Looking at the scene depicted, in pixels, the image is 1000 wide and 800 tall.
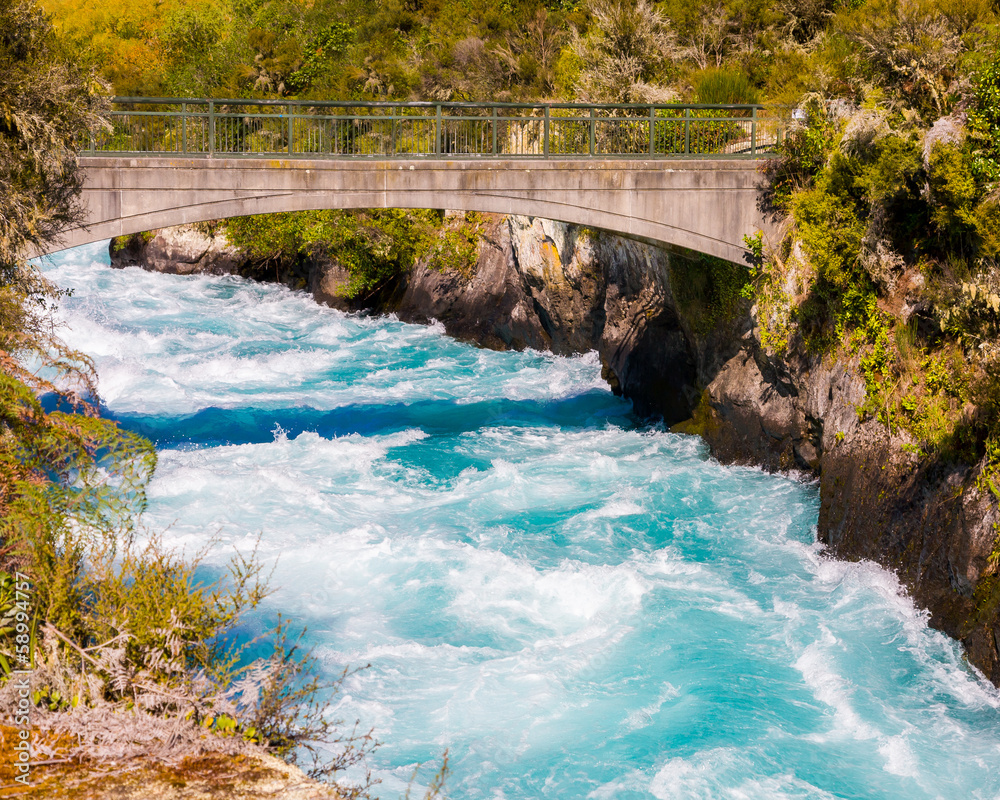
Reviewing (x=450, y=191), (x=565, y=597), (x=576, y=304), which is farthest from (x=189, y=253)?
(x=565, y=597)

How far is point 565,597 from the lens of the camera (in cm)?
1360

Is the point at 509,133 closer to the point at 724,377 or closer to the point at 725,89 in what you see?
the point at 725,89

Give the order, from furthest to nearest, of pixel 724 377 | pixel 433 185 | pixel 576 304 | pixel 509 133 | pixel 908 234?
1. pixel 576 304
2. pixel 509 133
3. pixel 724 377
4. pixel 433 185
5. pixel 908 234

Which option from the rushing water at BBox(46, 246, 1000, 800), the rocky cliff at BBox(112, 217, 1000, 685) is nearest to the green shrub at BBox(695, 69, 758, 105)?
the rocky cliff at BBox(112, 217, 1000, 685)

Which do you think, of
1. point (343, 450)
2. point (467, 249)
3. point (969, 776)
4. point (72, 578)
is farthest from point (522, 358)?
point (72, 578)

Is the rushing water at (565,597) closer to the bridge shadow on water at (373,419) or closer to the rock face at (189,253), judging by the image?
the bridge shadow on water at (373,419)

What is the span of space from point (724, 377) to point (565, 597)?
23.5ft

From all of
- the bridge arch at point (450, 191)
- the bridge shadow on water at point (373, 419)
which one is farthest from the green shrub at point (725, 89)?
the bridge shadow on water at point (373, 419)

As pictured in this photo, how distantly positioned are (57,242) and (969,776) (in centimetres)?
1531

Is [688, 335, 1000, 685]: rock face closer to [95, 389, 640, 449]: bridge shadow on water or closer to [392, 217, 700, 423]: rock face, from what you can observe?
[392, 217, 700, 423]: rock face

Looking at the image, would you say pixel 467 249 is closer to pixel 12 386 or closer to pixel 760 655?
pixel 760 655

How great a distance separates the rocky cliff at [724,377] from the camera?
11969mm

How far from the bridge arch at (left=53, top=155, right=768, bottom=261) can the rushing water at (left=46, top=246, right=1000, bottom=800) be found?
4738mm

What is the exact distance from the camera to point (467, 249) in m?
30.5
